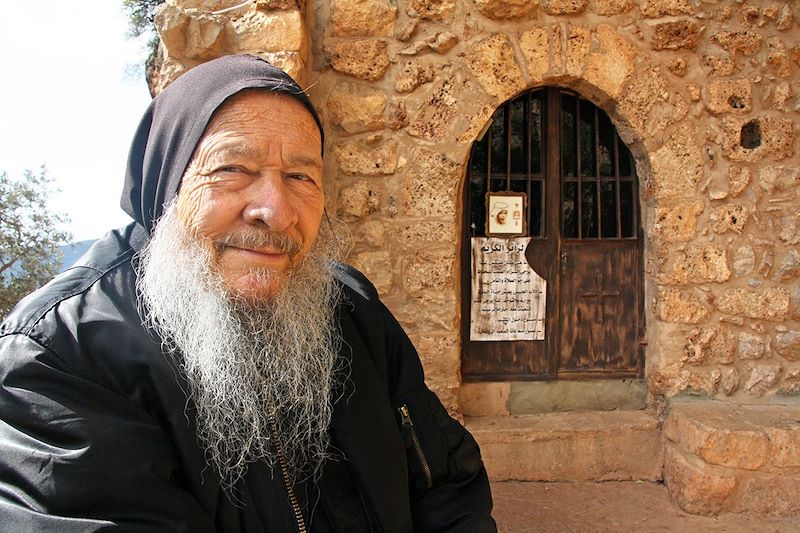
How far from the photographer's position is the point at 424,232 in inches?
134

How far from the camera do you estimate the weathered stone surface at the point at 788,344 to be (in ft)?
11.6

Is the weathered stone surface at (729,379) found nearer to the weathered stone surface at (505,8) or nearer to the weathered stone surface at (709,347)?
the weathered stone surface at (709,347)

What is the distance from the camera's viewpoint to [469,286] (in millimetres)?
3707

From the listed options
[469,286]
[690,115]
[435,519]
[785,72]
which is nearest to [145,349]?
[435,519]

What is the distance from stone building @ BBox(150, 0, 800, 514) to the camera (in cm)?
336

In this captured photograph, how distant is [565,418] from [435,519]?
2.35m

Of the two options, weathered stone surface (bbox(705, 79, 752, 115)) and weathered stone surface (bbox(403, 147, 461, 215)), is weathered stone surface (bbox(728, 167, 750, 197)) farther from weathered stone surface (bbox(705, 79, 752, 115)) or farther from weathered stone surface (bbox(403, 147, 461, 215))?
weathered stone surface (bbox(403, 147, 461, 215))

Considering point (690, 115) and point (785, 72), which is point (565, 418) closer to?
point (690, 115)

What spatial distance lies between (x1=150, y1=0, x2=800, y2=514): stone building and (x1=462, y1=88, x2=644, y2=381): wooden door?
0.04ft

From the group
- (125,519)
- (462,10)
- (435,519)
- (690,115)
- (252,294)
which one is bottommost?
(435,519)

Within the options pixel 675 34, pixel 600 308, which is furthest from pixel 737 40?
pixel 600 308

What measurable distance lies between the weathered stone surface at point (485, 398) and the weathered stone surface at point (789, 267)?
167cm

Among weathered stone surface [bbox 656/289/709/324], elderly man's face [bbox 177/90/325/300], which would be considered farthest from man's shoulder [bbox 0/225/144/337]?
weathered stone surface [bbox 656/289/709/324]

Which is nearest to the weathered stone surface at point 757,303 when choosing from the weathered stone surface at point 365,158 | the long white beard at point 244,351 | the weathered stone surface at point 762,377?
the weathered stone surface at point 762,377
